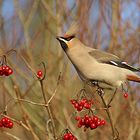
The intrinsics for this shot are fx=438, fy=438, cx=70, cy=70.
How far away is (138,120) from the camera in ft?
12.5

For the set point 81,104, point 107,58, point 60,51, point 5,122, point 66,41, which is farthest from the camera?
point 60,51

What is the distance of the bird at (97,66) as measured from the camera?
11.1 ft

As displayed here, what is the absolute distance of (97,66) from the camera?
11.3ft

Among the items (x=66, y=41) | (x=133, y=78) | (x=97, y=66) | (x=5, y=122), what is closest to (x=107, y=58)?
(x=97, y=66)

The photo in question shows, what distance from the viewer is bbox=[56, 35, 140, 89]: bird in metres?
3.37

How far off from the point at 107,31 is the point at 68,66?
50cm

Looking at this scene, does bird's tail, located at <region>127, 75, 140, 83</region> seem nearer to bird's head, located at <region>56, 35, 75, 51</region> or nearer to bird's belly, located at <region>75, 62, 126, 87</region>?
bird's belly, located at <region>75, 62, 126, 87</region>

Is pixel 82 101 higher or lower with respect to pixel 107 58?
higher

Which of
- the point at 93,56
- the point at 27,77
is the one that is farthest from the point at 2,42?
the point at 93,56

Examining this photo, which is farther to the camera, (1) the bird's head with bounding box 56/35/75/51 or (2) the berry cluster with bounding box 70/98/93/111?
(1) the bird's head with bounding box 56/35/75/51

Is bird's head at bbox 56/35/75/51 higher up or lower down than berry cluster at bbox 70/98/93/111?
higher up

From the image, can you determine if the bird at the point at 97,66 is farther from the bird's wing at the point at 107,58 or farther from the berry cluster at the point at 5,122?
the berry cluster at the point at 5,122

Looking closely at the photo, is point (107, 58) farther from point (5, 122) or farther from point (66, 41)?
point (5, 122)

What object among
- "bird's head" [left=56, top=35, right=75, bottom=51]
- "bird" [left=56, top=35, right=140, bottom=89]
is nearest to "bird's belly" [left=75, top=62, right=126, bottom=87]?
"bird" [left=56, top=35, right=140, bottom=89]
